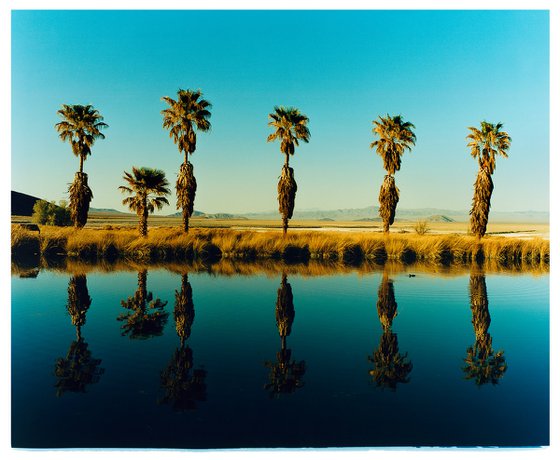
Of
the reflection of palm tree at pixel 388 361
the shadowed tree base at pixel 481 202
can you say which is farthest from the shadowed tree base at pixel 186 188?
the reflection of palm tree at pixel 388 361

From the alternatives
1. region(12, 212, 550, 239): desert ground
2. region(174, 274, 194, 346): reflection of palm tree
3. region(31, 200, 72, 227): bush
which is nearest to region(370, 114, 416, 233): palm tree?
region(12, 212, 550, 239): desert ground

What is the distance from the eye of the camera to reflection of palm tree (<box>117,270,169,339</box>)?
10.5 metres

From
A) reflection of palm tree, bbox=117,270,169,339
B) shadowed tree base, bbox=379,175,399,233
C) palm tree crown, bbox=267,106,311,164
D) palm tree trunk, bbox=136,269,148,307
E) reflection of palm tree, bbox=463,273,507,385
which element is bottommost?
reflection of palm tree, bbox=463,273,507,385

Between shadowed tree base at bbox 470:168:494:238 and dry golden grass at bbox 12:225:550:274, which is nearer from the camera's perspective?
dry golden grass at bbox 12:225:550:274

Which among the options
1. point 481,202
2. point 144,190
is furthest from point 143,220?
point 481,202

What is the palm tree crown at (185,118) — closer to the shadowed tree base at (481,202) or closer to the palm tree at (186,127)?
the palm tree at (186,127)

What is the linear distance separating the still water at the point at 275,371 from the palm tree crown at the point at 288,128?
19.1 metres

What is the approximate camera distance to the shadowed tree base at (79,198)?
3072 centimetres

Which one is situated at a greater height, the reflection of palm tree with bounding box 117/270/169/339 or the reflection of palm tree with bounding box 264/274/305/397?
the reflection of palm tree with bounding box 117/270/169/339

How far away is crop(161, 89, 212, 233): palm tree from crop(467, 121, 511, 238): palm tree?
61.7 feet

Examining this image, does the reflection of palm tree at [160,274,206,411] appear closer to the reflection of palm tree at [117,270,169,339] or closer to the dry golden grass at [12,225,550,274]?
Answer: the reflection of palm tree at [117,270,169,339]

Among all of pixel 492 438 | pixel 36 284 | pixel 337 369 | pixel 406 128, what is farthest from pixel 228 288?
pixel 406 128

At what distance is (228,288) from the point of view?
16.2 meters

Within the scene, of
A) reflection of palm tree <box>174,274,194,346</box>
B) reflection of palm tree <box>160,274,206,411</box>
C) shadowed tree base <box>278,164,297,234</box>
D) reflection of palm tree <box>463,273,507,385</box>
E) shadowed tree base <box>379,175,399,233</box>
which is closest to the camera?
reflection of palm tree <box>160,274,206,411</box>
